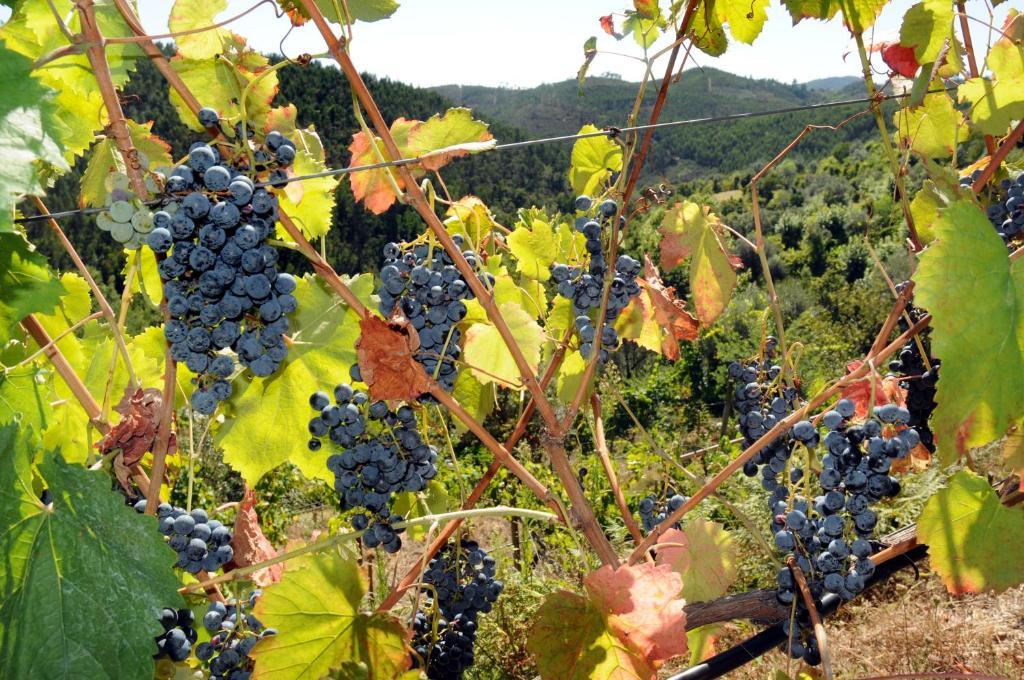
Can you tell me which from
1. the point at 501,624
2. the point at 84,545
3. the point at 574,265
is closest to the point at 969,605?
the point at 501,624

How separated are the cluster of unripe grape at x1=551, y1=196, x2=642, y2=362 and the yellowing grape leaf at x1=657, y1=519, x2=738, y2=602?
0.44m

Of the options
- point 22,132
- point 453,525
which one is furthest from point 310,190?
point 453,525

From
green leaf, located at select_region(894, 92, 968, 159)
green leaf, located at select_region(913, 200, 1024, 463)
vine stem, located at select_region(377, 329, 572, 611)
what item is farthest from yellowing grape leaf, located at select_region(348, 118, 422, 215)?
green leaf, located at select_region(894, 92, 968, 159)

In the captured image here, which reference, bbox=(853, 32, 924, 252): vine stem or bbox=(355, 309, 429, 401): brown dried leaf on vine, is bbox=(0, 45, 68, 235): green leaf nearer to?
bbox=(355, 309, 429, 401): brown dried leaf on vine

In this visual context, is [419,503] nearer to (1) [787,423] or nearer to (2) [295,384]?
(2) [295,384]

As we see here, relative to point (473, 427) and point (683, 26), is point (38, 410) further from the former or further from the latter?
point (683, 26)

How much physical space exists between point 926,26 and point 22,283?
1.62 meters

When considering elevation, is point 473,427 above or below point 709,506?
above

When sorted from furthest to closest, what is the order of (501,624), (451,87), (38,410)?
1. (451,87)
2. (501,624)
3. (38,410)

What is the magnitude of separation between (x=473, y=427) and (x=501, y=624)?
3281 millimetres

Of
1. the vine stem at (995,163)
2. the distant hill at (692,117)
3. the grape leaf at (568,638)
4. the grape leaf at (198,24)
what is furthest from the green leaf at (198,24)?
the distant hill at (692,117)

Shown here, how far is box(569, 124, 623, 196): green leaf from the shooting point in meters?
1.61

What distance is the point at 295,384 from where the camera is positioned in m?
1.35

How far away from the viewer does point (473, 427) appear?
117 centimetres
